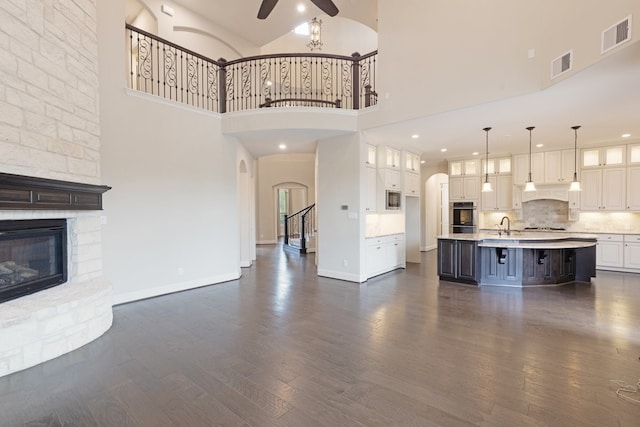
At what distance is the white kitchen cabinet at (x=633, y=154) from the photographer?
23.3 ft

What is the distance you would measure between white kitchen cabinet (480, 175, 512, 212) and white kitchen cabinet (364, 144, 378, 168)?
4205mm

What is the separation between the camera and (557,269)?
20.2 ft

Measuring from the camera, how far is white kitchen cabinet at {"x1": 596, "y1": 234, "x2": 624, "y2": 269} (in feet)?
23.5

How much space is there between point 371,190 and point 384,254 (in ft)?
5.09

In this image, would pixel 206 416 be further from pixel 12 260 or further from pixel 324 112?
pixel 324 112

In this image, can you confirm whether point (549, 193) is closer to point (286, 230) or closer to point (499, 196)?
point (499, 196)

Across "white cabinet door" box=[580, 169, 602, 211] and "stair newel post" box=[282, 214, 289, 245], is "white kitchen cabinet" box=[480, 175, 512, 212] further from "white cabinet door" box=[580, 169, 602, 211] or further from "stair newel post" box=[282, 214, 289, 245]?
"stair newel post" box=[282, 214, 289, 245]

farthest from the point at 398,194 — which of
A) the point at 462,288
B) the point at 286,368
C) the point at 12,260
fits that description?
the point at 12,260

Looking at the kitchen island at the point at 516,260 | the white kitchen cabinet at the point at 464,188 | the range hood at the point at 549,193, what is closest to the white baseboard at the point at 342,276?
the kitchen island at the point at 516,260

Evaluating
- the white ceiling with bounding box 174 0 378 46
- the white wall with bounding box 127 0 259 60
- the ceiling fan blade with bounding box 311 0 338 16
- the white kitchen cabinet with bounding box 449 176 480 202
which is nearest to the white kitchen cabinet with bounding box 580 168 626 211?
the white kitchen cabinet with bounding box 449 176 480 202

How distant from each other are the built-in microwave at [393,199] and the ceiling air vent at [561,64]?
3987mm

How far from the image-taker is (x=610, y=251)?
23.9ft

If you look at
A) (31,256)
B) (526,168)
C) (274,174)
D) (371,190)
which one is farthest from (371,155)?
(274,174)

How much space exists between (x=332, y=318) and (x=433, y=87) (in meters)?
3.90
